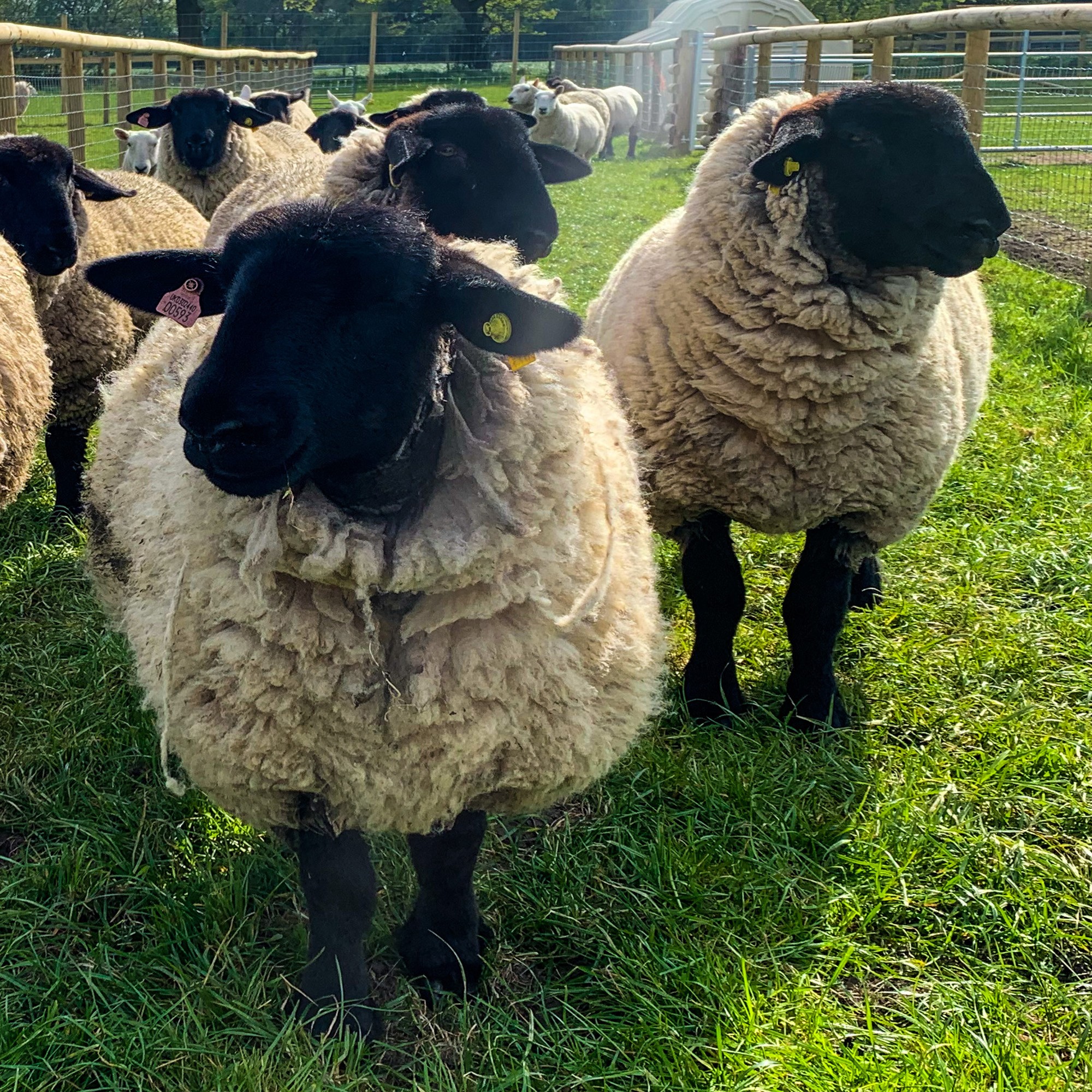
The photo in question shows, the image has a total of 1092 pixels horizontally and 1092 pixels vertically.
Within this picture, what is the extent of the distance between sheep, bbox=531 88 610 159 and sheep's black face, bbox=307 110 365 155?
6867 mm

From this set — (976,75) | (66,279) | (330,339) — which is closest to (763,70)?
(976,75)

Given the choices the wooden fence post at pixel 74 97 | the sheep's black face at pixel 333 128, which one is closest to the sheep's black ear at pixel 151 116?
the wooden fence post at pixel 74 97

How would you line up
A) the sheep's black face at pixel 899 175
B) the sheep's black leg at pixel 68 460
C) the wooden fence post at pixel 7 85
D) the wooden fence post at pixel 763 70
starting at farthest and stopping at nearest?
the wooden fence post at pixel 763 70 < the wooden fence post at pixel 7 85 < the sheep's black leg at pixel 68 460 < the sheep's black face at pixel 899 175

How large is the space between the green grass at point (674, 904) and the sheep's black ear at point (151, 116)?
5.06 m

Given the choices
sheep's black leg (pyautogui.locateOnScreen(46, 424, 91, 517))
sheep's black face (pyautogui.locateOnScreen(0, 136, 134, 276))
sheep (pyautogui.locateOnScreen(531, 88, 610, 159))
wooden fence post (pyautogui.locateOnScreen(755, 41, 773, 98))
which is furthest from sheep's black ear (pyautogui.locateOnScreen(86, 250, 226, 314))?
sheep (pyautogui.locateOnScreen(531, 88, 610, 159))

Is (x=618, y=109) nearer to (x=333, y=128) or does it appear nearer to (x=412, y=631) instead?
(x=333, y=128)

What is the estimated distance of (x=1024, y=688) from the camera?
3.22 meters

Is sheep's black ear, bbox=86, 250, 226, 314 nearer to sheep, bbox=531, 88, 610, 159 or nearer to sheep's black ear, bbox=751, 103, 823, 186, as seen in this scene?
sheep's black ear, bbox=751, 103, 823, 186

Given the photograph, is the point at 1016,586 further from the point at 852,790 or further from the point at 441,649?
the point at 441,649

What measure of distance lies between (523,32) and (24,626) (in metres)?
37.3

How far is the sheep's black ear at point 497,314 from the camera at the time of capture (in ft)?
5.94

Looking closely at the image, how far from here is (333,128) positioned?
9.77 meters

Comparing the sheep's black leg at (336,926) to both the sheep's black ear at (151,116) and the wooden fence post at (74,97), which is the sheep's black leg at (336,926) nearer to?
the sheep's black ear at (151,116)

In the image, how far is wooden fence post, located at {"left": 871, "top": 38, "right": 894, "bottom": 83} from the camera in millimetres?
7988
